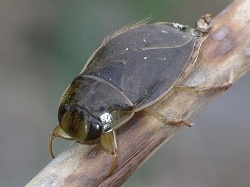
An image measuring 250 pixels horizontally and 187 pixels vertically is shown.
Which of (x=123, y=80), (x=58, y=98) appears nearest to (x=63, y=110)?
(x=123, y=80)

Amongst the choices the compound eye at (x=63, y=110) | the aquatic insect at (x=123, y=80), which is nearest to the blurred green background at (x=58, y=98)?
the aquatic insect at (x=123, y=80)

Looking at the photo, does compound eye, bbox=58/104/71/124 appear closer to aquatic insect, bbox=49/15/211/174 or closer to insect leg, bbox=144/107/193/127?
aquatic insect, bbox=49/15/211/174

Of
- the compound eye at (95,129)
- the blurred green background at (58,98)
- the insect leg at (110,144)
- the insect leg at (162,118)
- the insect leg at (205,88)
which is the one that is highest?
the insect leg at (205,88)

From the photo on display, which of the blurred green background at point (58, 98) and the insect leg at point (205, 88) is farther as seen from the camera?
the blurred green background at point (58, 98)

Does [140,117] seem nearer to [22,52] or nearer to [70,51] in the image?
[70,51]

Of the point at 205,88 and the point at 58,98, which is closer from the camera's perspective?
the point at 205,88

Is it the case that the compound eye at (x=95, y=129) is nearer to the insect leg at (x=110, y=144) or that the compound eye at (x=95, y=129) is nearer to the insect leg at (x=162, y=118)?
the insect leg at (x=110, y=144)

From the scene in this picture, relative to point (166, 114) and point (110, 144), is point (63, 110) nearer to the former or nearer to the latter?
point (110, 144)
